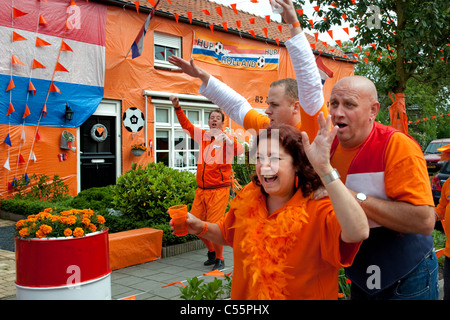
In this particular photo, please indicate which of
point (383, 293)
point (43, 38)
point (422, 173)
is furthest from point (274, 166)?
point (43, 38)

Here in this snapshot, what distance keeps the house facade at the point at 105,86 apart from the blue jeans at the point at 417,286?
9.79m

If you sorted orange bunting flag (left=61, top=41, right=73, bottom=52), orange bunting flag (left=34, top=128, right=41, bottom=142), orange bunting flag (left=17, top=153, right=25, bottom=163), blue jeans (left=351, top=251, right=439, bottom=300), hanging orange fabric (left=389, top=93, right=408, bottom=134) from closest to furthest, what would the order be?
blue jeans (left=351, top=251, right=439, bottom=300), hanging orange fabric (left=389, top=93, right=408, bottom=134), orange bunting flag (left=17, top=153, right=25, bottom=163), orange bunting flag (left=34, top=128, right=41, bottom=142), orange bunting flag (left=61, top=41, right=73, bottom=52)

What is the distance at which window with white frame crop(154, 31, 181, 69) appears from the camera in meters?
13.9

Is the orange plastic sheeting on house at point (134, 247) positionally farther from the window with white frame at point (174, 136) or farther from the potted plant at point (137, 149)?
the window with white frame at point (174, 136)

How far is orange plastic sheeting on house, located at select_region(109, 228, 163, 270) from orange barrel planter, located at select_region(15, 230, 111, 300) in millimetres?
2547

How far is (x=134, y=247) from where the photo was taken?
632 centimetres

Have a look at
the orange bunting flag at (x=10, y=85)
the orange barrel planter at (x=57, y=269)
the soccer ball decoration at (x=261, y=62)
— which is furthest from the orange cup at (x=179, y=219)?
the soccer ball decoration at (x=261, y=62)

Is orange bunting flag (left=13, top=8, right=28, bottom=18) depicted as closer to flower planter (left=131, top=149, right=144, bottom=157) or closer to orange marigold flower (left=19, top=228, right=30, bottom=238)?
flower planter (left=131, top=149, right=144, bottom=157)

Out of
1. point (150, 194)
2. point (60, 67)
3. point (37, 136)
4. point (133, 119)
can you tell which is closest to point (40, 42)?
point (60, 67)

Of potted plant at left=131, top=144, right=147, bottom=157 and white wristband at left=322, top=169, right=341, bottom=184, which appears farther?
potted plant at left=131, top=144, right=147, bottom=157

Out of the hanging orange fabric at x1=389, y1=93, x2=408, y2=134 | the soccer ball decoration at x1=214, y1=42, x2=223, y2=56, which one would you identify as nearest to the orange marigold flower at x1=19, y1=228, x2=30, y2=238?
the hanging orange fabric at x1=389, y1=93, x2=408, y2=134

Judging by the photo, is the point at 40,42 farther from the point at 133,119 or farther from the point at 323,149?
the point at 323,149

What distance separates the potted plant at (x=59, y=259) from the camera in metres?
3.34
